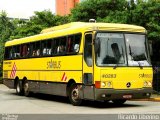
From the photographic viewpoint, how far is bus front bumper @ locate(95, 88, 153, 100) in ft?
60.4

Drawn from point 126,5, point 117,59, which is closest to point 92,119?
point 117,59

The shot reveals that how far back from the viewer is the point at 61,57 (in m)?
21.6

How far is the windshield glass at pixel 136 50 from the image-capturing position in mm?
19219

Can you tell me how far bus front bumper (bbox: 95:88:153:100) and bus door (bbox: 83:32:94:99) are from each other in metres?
0.37

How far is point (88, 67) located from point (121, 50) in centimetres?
140

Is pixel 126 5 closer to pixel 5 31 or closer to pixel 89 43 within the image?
pixel 89 43

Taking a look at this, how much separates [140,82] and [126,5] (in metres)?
12.2

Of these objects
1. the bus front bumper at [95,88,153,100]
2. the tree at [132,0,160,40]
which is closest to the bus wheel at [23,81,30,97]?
the tree at [132,0,160,40]

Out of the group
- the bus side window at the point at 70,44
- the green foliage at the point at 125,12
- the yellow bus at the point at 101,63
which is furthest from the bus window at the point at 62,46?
the green foliage at the point at 125,12

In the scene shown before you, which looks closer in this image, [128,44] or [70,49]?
[128,44]

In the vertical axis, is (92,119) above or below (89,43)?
below

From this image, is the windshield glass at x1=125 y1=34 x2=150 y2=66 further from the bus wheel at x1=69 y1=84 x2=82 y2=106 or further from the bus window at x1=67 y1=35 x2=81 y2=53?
→ the bus wheel at x1=69 y1=84 x2=82 y2=106

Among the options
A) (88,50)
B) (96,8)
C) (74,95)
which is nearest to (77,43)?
(88,50)

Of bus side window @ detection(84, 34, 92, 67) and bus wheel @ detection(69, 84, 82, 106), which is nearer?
bus side window @ detection(84, 34, 92, 67)
